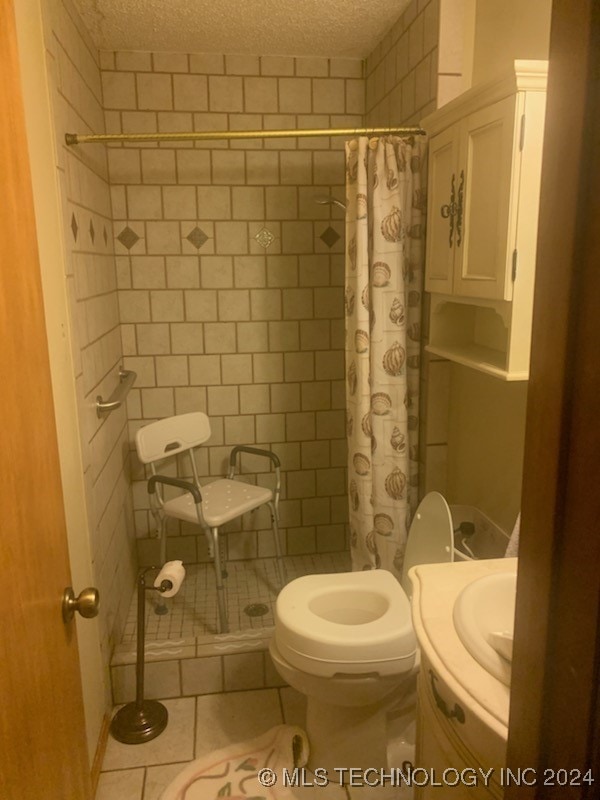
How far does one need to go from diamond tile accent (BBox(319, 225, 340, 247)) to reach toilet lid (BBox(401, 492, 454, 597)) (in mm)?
1391

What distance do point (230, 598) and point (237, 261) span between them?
151 centimetres

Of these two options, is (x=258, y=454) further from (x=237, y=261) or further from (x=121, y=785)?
(x=121, y=785)

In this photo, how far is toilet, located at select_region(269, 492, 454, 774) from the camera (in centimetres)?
163

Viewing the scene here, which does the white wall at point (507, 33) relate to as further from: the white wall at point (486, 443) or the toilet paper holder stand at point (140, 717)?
the toilet paper holder stand at point (140, 717)

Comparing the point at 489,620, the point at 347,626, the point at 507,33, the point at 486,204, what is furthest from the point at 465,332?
the point at 489,620

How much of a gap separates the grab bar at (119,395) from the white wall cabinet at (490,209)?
1.11m

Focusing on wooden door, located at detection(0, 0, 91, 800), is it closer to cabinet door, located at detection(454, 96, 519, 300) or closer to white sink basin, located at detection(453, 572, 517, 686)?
white sink basin, located at detection(453, 572, 517, 686)

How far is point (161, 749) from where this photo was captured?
1925 mm

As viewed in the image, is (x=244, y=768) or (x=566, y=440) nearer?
(x=566, y=440)

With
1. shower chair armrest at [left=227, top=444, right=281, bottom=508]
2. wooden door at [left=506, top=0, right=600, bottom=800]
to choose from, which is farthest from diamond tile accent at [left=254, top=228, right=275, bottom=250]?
wooden door at [left=506, top=0, right=600, bottom=800]

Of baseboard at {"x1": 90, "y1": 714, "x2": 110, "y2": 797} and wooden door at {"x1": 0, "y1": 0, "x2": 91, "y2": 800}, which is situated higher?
wooden door at {"x1": 0, "y1": 0, "x2": 91, "y2": 800}

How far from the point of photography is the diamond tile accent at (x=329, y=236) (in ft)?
8.96

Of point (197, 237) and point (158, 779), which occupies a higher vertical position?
point (197, 237)

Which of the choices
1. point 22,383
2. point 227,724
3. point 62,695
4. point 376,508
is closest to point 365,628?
point 376,508
